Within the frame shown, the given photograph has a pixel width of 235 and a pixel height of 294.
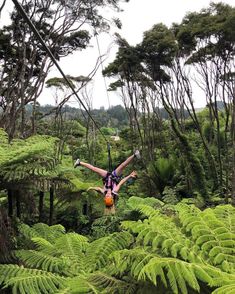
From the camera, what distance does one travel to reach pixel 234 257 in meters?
2.25

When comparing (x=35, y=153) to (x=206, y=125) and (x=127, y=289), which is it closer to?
(x=127, y=289)

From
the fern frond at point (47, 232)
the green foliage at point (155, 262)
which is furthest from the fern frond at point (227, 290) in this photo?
the fern frond at point (47, 232)

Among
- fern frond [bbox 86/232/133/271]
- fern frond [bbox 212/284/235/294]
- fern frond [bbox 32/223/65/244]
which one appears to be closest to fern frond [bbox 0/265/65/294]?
fern frond [bbox 86/232/133/271]

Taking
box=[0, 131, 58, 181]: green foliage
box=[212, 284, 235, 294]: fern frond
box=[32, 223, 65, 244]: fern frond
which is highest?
box=[0, 131, 58, 181]: green foliage

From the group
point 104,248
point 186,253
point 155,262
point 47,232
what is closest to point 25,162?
point 47,232

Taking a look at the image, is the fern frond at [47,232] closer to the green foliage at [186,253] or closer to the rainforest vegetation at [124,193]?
the rainforest vegetation at [124,193]

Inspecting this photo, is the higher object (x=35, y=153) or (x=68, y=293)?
(x=35, y=153)

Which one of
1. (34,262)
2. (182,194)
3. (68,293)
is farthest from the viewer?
(182,194)

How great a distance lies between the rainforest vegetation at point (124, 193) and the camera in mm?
2273

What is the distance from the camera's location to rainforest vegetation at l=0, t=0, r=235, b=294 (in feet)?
7.46

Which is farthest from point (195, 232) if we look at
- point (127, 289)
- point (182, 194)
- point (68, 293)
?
point (182, 194)

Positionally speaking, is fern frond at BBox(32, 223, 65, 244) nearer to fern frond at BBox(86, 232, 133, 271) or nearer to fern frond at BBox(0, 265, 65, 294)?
fern frond at BBox(86, 232, 133, 271)

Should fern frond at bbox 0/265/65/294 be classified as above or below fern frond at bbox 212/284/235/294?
below

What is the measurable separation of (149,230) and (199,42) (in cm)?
1124
